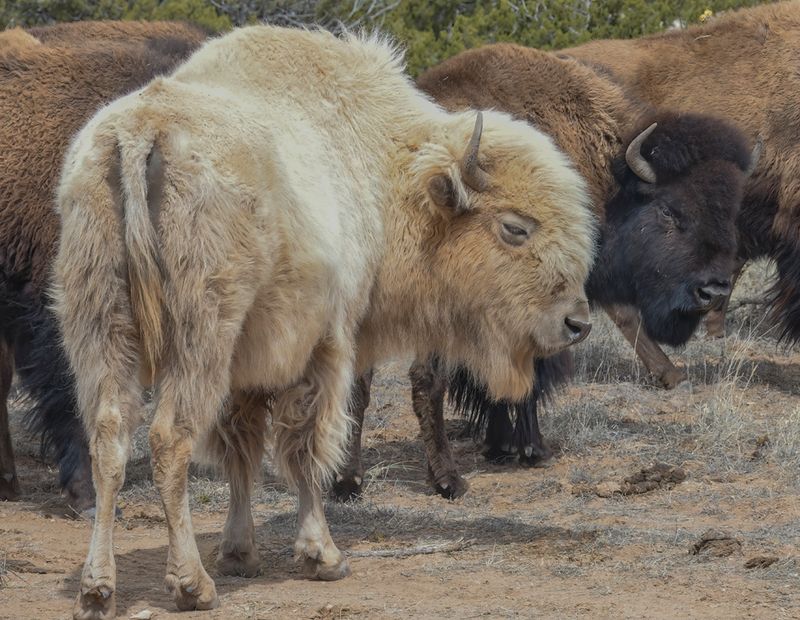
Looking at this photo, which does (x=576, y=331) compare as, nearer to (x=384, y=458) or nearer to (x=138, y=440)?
(x=384, y=458)

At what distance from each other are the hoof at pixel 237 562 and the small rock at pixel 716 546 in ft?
5.73

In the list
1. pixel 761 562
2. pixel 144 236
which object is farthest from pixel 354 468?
pixel 144 236

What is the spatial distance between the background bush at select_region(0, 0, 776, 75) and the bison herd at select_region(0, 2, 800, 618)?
4756mm

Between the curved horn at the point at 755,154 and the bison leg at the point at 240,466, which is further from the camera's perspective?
the curved horn at the point at 755,154

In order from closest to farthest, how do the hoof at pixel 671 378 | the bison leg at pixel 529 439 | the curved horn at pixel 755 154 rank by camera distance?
1. the bison leg at pixel 529 439
2. the curved horn at pixel 755 154
3. the hoof at pixel 671 378

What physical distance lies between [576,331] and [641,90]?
4784 mm

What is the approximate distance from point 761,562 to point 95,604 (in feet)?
8.14

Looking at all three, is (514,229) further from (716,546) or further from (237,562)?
(237,562)

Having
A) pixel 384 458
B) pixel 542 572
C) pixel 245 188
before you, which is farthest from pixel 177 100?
pixel 384 458

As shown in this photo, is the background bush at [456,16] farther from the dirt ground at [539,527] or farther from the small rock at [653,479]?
the small rock at [653,479]

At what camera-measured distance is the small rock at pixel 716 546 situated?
5141 millimetres

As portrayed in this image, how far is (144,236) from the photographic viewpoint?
4.16m

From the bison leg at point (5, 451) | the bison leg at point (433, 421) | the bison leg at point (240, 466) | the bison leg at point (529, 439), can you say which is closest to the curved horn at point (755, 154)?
the bison leg at point (529, 439)

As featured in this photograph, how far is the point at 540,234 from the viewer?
17.0ft
